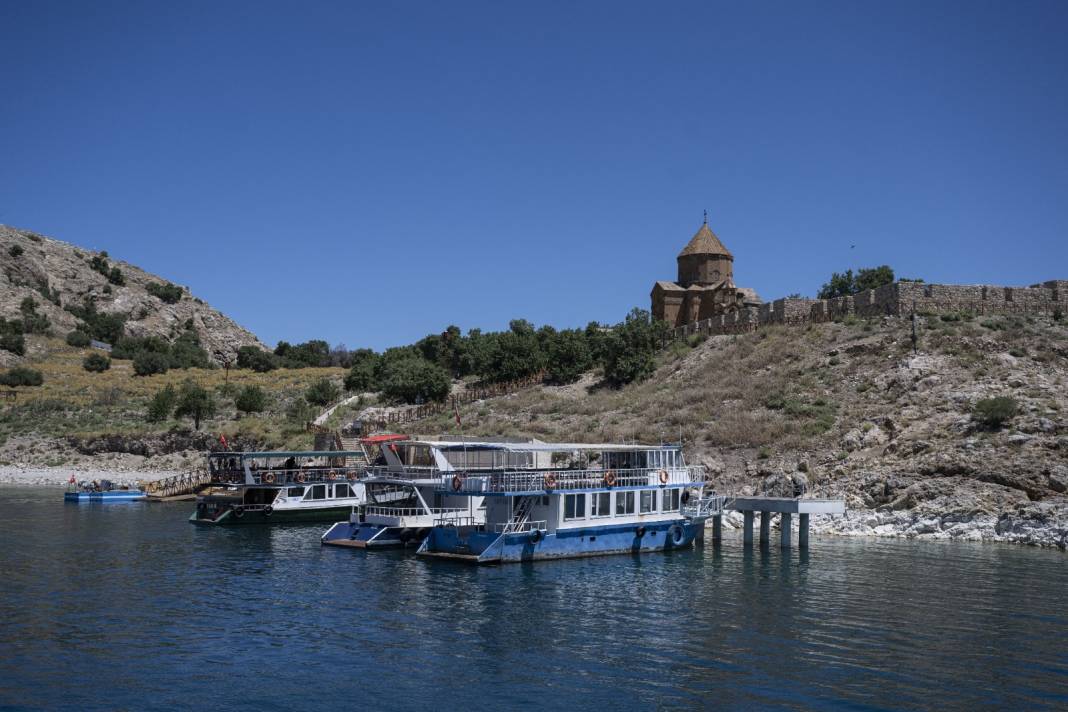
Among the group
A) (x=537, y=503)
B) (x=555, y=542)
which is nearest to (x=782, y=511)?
(x=555, y=542)

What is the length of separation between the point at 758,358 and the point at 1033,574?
138 feet

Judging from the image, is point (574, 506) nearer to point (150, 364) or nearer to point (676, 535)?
point (676, 535)

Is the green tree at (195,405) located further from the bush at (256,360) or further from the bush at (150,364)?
the bush at (256,360)

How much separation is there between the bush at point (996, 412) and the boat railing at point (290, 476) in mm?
37014

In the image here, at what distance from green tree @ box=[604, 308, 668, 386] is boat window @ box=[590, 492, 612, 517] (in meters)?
43.3

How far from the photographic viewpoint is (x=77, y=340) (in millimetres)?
133250

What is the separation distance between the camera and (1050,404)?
178 ft

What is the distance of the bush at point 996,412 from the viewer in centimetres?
5288

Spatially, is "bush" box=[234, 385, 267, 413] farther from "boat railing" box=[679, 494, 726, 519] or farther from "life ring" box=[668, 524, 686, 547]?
"life ring" box=[668, 524, 686, 547]

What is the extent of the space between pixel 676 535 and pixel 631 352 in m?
43.3

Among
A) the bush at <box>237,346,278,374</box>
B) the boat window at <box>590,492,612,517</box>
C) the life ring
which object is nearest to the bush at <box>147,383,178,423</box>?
the bush at <box>237,346,278,374</box>

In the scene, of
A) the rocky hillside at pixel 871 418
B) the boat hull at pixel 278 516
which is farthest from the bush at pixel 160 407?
the boat hull at pixel 278 516

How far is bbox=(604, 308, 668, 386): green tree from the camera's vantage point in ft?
280

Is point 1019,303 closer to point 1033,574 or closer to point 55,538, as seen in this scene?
point 1033,574
